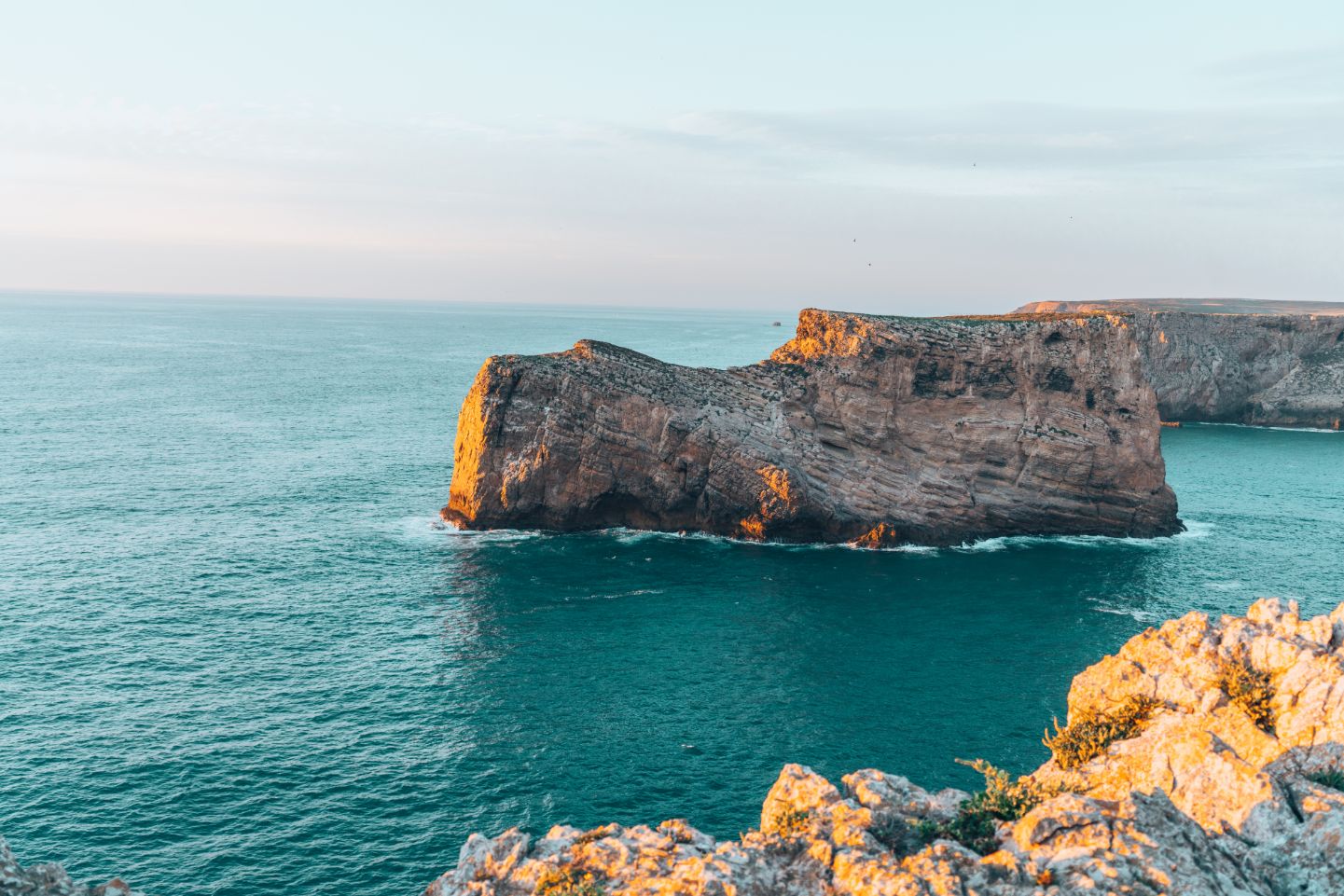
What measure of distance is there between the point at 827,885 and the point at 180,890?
27552 mm

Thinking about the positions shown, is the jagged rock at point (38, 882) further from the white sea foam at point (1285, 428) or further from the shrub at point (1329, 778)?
the white sea foam at point (1285, 428)

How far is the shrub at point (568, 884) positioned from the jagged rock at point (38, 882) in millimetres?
10409

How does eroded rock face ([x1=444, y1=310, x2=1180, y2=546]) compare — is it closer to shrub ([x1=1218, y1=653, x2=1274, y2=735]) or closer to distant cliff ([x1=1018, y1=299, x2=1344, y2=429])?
shrub ([x1=1218, y1=653, x2=1274, y2=735])

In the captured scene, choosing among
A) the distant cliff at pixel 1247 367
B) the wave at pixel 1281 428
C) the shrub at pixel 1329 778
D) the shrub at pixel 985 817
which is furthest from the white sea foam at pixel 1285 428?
the shrub at pixel 985 817

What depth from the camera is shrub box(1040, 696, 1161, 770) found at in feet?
96.8

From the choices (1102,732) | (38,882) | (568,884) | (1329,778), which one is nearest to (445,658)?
(38,882)

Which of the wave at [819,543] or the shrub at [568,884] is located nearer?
the shrub at [568,884]

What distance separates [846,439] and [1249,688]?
59.8m

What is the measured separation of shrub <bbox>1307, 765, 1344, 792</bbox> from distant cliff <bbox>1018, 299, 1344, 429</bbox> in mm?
155294

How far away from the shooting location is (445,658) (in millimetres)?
56000

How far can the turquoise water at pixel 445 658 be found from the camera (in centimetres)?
3950

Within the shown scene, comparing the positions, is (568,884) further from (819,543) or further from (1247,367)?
(1247,367)

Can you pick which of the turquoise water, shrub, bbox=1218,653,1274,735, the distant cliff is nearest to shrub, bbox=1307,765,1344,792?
shrub, bbox=1218,653,1274,735

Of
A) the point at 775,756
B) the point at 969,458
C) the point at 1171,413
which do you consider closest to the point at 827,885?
the point at 775,756
